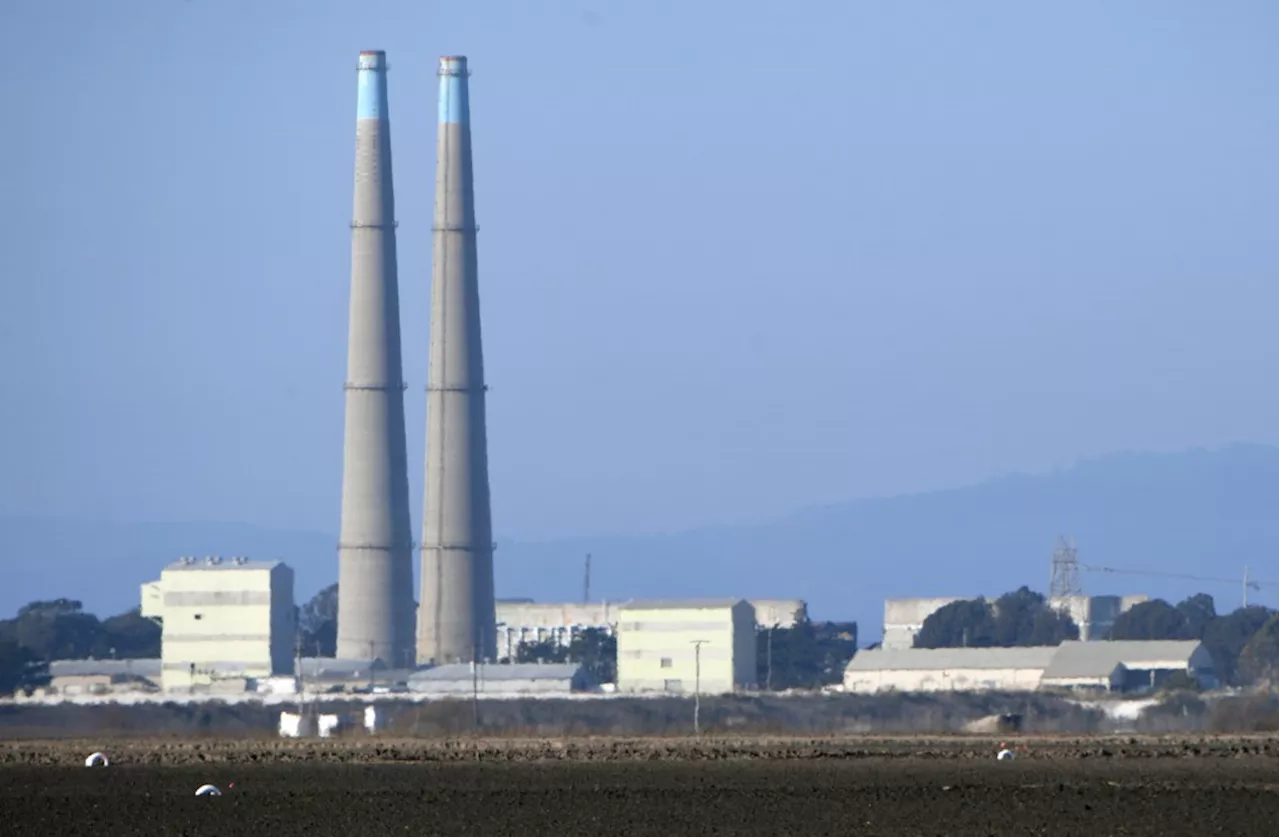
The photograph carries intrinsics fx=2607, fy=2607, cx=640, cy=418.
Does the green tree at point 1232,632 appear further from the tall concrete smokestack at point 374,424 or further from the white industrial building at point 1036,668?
the tall concrete smokestack at point 374,424

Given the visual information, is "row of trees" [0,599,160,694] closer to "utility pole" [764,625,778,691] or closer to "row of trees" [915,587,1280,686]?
"utility pole" [764,625,778,691]

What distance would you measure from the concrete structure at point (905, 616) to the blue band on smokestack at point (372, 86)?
50.0 meters

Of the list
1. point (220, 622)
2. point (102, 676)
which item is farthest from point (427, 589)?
point (102, 676)

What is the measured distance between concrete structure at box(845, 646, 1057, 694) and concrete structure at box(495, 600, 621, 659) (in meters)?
24.1

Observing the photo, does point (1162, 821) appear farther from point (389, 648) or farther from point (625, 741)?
point (389, 648)

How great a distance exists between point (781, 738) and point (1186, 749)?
16619 mm

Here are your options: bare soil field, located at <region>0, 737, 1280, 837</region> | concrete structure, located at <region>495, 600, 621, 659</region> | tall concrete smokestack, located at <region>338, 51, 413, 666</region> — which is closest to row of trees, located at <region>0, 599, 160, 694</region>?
concrete structure, located at <region>495, 600, 621, 659</region>

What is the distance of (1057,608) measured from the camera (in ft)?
492

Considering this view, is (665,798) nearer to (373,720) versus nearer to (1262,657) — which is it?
(373,720)

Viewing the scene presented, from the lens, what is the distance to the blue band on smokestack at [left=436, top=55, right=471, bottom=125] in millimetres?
118562

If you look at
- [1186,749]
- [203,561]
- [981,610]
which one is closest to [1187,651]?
[981,610]

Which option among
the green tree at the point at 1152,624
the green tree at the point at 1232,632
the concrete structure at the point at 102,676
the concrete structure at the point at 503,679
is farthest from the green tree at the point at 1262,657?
the concrete structure at the point at 102,676

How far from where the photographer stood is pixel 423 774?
43469mm

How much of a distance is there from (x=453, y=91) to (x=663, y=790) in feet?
280
